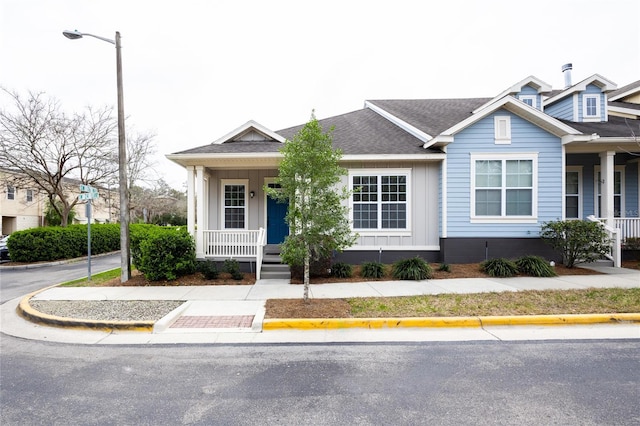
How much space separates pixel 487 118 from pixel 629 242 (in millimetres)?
6111

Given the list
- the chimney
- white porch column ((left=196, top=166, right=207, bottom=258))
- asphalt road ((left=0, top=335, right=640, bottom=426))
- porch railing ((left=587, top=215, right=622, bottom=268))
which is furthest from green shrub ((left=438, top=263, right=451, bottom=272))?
the chimney

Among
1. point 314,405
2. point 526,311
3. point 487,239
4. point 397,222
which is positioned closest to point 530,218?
point 487,239

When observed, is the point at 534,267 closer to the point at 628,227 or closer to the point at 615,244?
the point at 615,244

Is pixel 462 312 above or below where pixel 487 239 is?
below

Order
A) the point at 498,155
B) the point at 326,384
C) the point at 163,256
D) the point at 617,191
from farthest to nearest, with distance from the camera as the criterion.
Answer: the point at 617,191
the point at 498,155
the point at 163,256
the point at 326,384

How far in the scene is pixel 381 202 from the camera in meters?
10.8

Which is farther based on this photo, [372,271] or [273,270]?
[273,270]

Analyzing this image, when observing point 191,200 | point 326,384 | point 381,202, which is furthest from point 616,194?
point 191,200

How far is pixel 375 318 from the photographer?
5.52 meters

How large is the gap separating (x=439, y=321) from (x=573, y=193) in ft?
33.2

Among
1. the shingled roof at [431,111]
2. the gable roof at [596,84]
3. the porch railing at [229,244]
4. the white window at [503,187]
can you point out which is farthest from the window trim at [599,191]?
the porch railing at [229,244]

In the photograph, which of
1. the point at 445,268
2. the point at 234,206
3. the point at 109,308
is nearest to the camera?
the point at 109,308

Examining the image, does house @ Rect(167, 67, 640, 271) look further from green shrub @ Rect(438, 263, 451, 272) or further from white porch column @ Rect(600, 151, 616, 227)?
green shrub @ Rect(438, 263, 451, 272)

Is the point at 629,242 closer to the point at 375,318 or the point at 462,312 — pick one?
the point at 462,312
